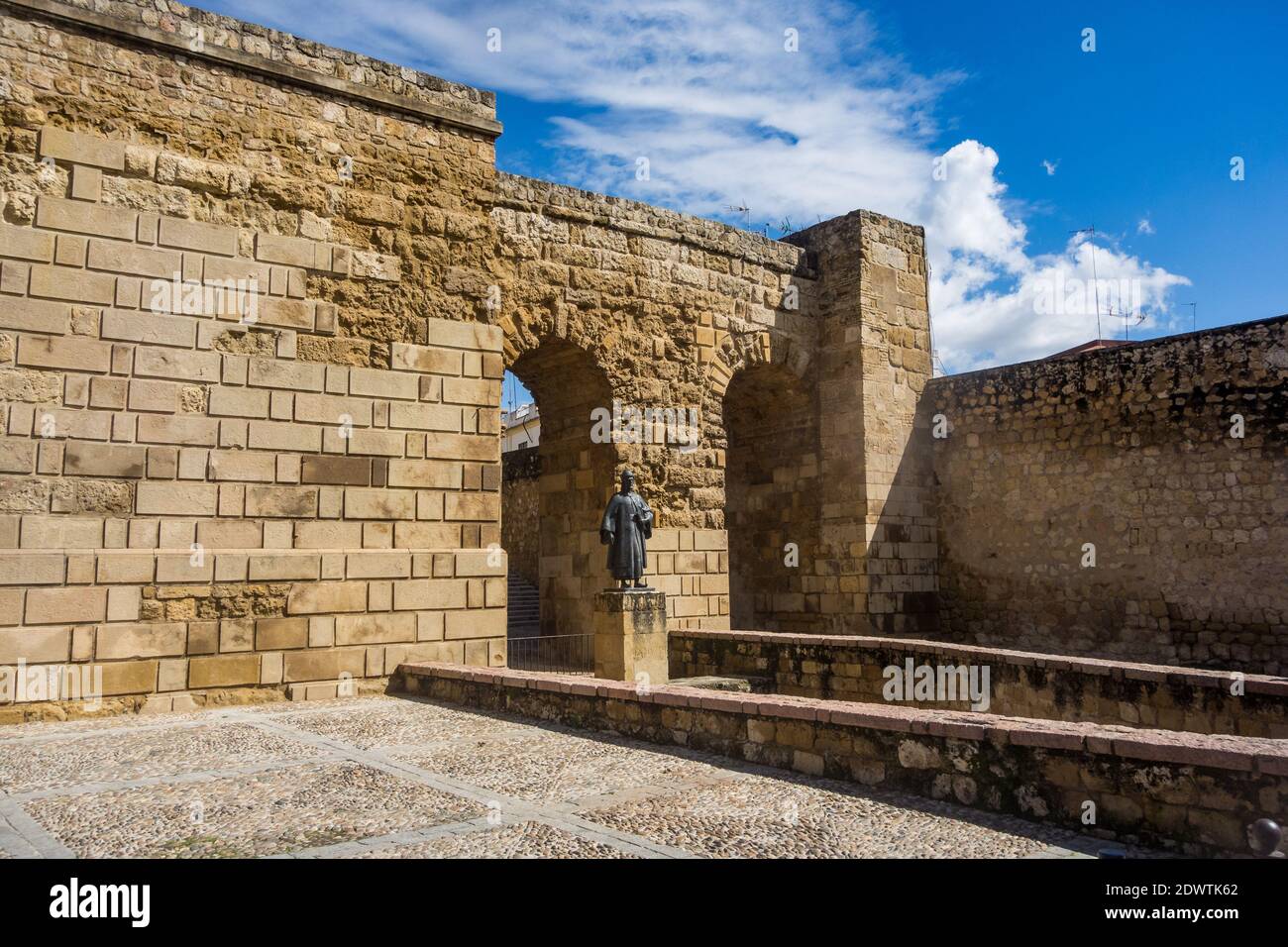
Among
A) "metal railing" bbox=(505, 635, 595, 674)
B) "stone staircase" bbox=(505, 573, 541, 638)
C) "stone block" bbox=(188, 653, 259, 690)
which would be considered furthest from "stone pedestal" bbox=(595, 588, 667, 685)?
"stone staircase" bbox=(505, 573, 541, 638)

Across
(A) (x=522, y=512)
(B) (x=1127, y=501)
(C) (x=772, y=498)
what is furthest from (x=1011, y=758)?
(A) (x=522, y=512)

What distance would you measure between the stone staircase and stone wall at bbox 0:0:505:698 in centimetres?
429

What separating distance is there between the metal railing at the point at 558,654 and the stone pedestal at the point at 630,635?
2.42 meters

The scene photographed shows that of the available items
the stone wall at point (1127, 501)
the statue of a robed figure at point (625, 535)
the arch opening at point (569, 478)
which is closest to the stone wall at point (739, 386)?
the arch opening at point (569, 478)

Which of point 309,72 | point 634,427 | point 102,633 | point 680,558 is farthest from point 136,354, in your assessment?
point 680,558

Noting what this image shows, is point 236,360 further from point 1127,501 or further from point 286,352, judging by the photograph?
point 1127,501

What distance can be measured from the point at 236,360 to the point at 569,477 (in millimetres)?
4928

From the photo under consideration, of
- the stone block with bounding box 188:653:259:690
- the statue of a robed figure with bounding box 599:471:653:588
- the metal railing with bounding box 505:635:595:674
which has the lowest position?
the metal railing with bounding box 505:635:595:674

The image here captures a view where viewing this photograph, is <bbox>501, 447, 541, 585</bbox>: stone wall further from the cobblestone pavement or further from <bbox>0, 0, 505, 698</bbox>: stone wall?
the cobblestone pavement

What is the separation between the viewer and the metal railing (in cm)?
1158

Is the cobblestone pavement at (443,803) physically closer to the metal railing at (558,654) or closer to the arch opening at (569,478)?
the metal railing at (558,654)

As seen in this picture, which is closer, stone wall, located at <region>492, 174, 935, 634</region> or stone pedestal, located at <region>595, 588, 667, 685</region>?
stone pedestal, located at <region>595, 588, 667, 685</region>
